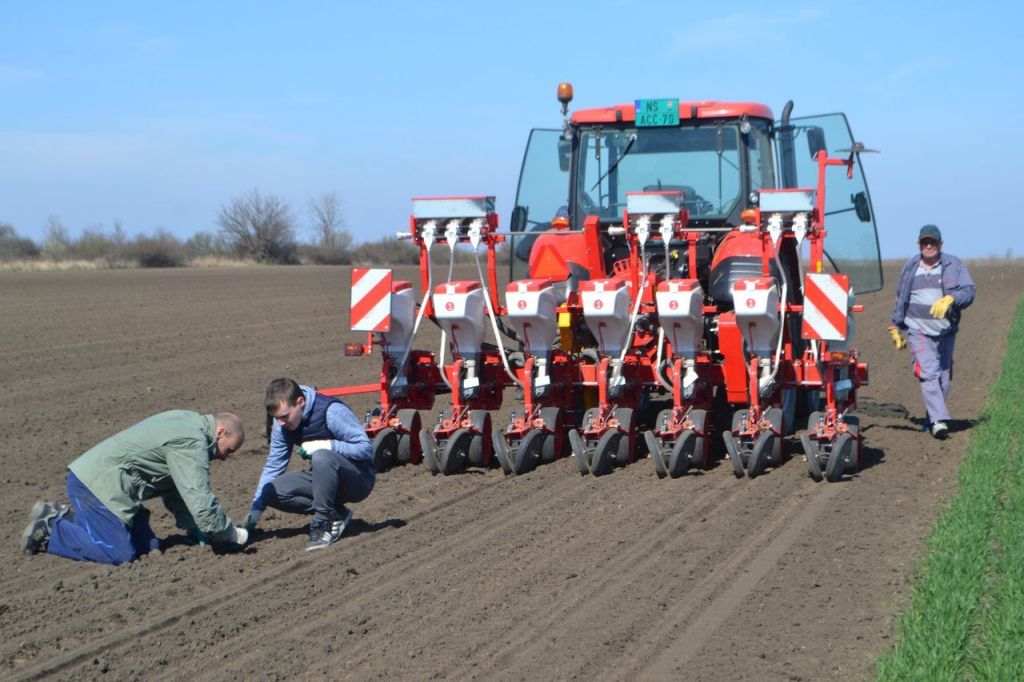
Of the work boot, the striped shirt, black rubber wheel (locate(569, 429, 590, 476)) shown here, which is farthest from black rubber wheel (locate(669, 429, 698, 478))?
the work boot

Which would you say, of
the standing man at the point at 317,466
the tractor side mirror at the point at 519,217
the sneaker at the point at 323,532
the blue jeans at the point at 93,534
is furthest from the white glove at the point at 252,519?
the tractor side mirror at the point at 519,217

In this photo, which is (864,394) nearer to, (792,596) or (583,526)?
(583,526)

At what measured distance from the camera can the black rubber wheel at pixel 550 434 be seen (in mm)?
8914

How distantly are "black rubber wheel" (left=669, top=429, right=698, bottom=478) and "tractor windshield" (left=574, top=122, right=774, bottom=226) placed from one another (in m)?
2.27

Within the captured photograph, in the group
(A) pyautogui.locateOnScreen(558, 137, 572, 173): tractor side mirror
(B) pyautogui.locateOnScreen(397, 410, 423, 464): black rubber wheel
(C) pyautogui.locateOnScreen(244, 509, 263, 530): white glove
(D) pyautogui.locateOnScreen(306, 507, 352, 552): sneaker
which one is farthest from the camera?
(A) pyautogui.locateOnScreen(558, 137, 572, 173): tractor side mirror

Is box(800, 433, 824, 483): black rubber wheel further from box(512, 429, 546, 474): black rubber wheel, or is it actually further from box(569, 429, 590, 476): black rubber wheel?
box(512, 429, 546, 474): black rubber wheel

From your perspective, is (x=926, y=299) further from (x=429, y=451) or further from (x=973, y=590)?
(x=973, y=590)

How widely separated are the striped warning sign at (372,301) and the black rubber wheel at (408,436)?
2.09ft

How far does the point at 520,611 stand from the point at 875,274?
553cm

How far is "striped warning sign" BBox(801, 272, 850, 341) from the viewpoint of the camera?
8359 mm

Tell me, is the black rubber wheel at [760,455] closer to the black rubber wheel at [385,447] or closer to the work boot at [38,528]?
the black rubber wheel at [385,447]

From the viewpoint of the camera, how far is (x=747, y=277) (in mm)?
9312

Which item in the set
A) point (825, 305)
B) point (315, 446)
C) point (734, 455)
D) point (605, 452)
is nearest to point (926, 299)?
→ point (825, 305)

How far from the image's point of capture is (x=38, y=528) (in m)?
6.57
